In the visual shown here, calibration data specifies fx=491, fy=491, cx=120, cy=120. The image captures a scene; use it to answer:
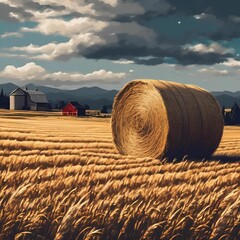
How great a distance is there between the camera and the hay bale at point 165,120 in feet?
47.1

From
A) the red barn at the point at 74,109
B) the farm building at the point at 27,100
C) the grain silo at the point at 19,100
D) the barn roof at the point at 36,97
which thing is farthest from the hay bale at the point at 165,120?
the grain silo at the point at 19,100

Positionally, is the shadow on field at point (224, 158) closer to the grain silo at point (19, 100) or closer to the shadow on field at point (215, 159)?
the shadow on field at point (215, 159)

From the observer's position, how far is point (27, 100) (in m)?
87.9

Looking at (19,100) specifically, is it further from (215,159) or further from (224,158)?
(215,159)

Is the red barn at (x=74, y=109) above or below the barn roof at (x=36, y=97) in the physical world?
below

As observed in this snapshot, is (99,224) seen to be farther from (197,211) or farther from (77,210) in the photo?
(197,211)

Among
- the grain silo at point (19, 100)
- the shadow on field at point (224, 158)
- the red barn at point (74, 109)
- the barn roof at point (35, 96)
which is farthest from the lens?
the grain silo at point (19, 100)

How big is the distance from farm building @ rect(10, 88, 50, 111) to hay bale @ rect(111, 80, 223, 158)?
231 feet

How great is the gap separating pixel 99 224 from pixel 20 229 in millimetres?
948

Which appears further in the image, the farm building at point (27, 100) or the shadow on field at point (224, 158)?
the farm building at point (27, 100)

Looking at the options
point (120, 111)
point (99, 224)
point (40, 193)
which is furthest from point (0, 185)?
point (120, 111)

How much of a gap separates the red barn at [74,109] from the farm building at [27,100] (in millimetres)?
12122

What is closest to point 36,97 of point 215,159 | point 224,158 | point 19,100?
point 19,100

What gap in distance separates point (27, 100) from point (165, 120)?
75.9 metres
